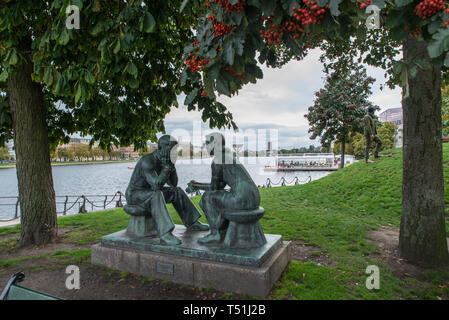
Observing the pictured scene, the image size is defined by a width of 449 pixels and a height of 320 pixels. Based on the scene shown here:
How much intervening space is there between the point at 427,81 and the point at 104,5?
19.2 feet

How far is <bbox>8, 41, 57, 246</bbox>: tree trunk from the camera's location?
18.7 ft

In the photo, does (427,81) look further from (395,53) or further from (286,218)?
(286,218)

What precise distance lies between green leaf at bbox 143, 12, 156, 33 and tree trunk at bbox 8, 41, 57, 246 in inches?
145

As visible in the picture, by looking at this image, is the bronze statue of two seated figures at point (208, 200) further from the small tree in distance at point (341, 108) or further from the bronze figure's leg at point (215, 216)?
the small tree in distance at point (341, 108)

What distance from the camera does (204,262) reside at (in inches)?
145

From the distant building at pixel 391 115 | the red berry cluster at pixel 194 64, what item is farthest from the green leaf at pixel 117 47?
the distant building at pixel 391 115

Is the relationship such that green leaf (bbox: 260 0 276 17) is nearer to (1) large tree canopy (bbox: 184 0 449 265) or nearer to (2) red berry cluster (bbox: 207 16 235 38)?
(1) large tree canopy (bbox: 184 0 449 265)

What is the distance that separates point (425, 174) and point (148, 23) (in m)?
4.76

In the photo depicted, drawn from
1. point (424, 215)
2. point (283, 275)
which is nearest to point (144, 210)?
point (283, 275)

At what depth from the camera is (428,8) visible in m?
1.68

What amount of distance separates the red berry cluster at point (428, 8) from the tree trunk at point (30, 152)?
6.62 m

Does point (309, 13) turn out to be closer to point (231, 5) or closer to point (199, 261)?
point (231, 5)

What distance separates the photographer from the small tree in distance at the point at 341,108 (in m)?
21.4

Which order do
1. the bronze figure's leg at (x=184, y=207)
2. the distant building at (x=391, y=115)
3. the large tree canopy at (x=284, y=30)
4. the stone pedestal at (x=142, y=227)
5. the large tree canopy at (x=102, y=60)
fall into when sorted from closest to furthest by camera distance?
the large tree canopy at (x=284, y=30)
the large tree canopy at (x=102, y=60)
the stone pedestal at (x=142, y=227)
the bronze figure's leg at (x=184, y=207)
the distant building at (x=391, y=115)
